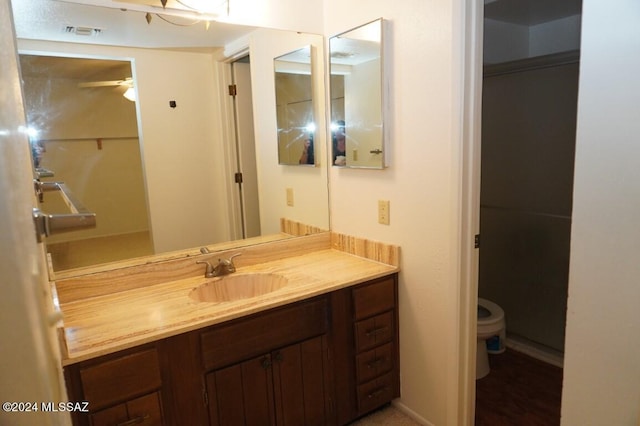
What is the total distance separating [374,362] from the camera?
1.99 meters

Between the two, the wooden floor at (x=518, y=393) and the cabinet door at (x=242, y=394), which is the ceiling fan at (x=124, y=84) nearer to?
the cabinet door at (x=242, y=394)

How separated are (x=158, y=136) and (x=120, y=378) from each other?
3.47ft

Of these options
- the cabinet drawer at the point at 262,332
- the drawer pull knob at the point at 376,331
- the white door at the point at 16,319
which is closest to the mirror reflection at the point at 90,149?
the cabinet drawer at the point at 262,332

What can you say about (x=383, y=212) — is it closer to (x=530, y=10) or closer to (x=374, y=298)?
(x=374, y=298)

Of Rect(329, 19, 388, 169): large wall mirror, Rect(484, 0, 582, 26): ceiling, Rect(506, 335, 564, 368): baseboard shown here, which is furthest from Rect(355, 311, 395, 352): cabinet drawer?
Rect(484, 0, 582, 26): ceiling

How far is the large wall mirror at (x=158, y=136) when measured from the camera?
1.59m

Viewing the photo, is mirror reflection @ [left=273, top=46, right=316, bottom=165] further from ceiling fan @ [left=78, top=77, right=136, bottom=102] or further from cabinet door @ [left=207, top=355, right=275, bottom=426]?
cabinet door @ [left=207, top=355, right=275, bottom=426]

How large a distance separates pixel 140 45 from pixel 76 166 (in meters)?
0.60

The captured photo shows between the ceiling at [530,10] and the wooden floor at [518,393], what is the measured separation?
7.22 ft

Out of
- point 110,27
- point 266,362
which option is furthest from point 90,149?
point 266,362

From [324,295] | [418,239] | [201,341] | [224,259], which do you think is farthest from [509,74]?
[201,341]

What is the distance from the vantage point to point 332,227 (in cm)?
237

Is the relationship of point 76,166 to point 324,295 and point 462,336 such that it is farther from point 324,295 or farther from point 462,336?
point 462,336

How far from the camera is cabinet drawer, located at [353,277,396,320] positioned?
6.18 ft
